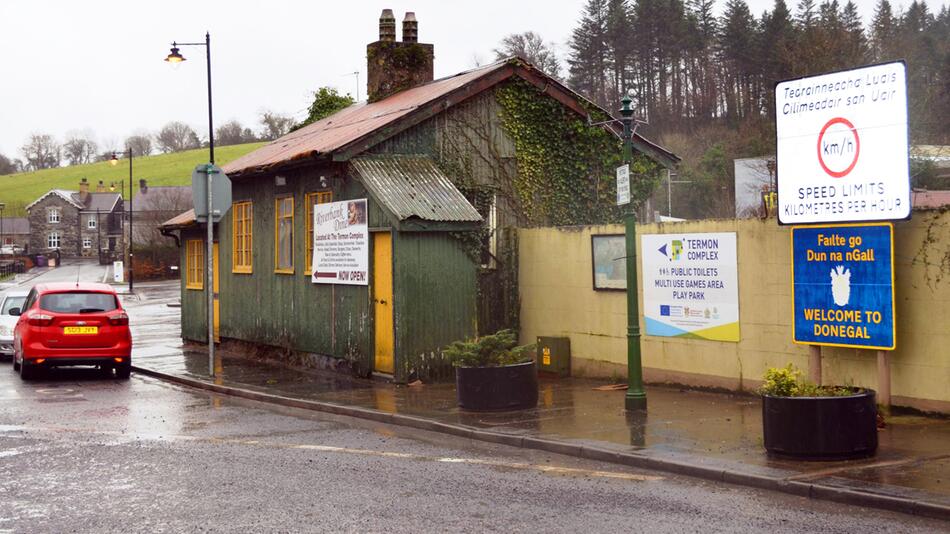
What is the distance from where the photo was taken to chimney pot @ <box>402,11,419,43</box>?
24.7 metres

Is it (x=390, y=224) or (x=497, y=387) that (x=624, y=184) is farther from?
(x=390, y=224)

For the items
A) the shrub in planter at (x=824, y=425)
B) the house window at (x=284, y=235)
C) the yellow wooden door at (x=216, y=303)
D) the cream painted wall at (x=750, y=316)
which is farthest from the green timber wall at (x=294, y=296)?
the shrub in planter at (x=824, y=425)

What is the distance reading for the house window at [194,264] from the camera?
26000 millimetres

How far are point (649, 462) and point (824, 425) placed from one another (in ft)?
5.12

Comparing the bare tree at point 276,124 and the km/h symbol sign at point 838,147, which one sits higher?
the bare tree at point 276,124

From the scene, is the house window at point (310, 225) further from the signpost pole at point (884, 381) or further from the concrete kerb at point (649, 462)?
the signpost pole at point (884, 381)

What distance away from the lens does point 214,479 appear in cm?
938

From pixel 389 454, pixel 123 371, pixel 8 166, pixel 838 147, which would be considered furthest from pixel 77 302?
pixel 8 166

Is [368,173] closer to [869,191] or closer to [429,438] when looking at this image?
[429,438]

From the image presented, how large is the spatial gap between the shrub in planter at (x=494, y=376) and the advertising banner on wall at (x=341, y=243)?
14.6 feet

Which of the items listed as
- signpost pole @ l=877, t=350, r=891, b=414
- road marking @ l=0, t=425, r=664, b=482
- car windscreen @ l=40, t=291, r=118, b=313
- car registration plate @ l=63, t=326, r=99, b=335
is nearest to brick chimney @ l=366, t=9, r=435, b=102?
car windscreen @ l=40, t=291, r=118, b=313

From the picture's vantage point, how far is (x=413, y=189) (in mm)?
17484

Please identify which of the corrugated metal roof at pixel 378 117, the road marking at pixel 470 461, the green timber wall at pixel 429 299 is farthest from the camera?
the corrugated metal roof at pixel 378 117

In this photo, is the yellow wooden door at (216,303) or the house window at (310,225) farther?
the yellow wooden door at (216,303)
